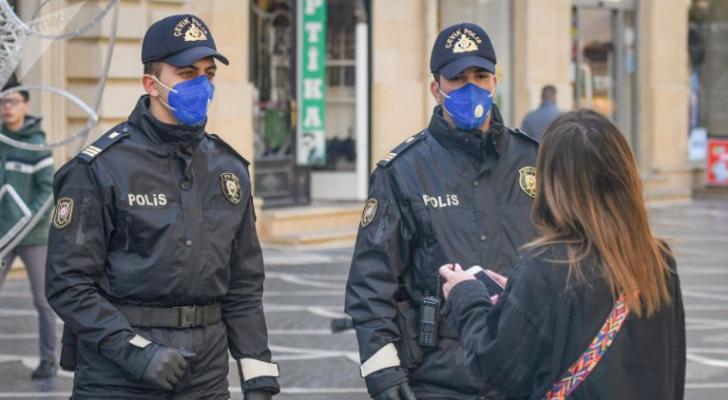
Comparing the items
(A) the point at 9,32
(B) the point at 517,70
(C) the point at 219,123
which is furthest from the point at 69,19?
(B) the point at 517,70

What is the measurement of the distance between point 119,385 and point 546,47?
18924 millimetres

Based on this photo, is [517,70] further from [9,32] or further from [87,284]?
[87,284]

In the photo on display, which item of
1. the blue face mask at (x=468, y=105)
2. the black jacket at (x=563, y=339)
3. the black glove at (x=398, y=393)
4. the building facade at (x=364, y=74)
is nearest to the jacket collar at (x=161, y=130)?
the blue face mask at (x=468, y=105)

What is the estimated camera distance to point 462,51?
16.5 ft

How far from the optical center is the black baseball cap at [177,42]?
4.75m

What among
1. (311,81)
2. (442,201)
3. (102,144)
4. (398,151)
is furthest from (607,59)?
(102,144)

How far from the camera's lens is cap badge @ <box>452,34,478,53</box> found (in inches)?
197

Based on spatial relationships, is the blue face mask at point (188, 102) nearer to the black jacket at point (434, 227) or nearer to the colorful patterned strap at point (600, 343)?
the black jacket at point (434, 227)

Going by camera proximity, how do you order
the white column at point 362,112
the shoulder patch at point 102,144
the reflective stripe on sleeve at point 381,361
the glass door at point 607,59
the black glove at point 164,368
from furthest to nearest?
the glass door at point 607,59 → the white column at point 362,112 → the reflective stripe on sleeve at point 381,361 → the shoulder patch at point 102,144 → the black glove at point 164,368

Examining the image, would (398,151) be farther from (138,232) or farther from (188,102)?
(138,232)

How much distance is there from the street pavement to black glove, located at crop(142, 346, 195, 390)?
1554 mm

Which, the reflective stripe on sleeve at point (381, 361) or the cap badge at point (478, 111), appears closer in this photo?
the reflective stripe on sleeve at point (381, 361)

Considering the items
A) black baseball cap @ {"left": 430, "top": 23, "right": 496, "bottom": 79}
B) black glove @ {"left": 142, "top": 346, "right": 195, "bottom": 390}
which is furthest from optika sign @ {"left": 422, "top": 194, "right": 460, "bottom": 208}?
black glove @ {"left": 142, "top": 346, "right": 195, "bottom": 390}

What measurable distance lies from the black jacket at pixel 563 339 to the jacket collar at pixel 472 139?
4.56ft
